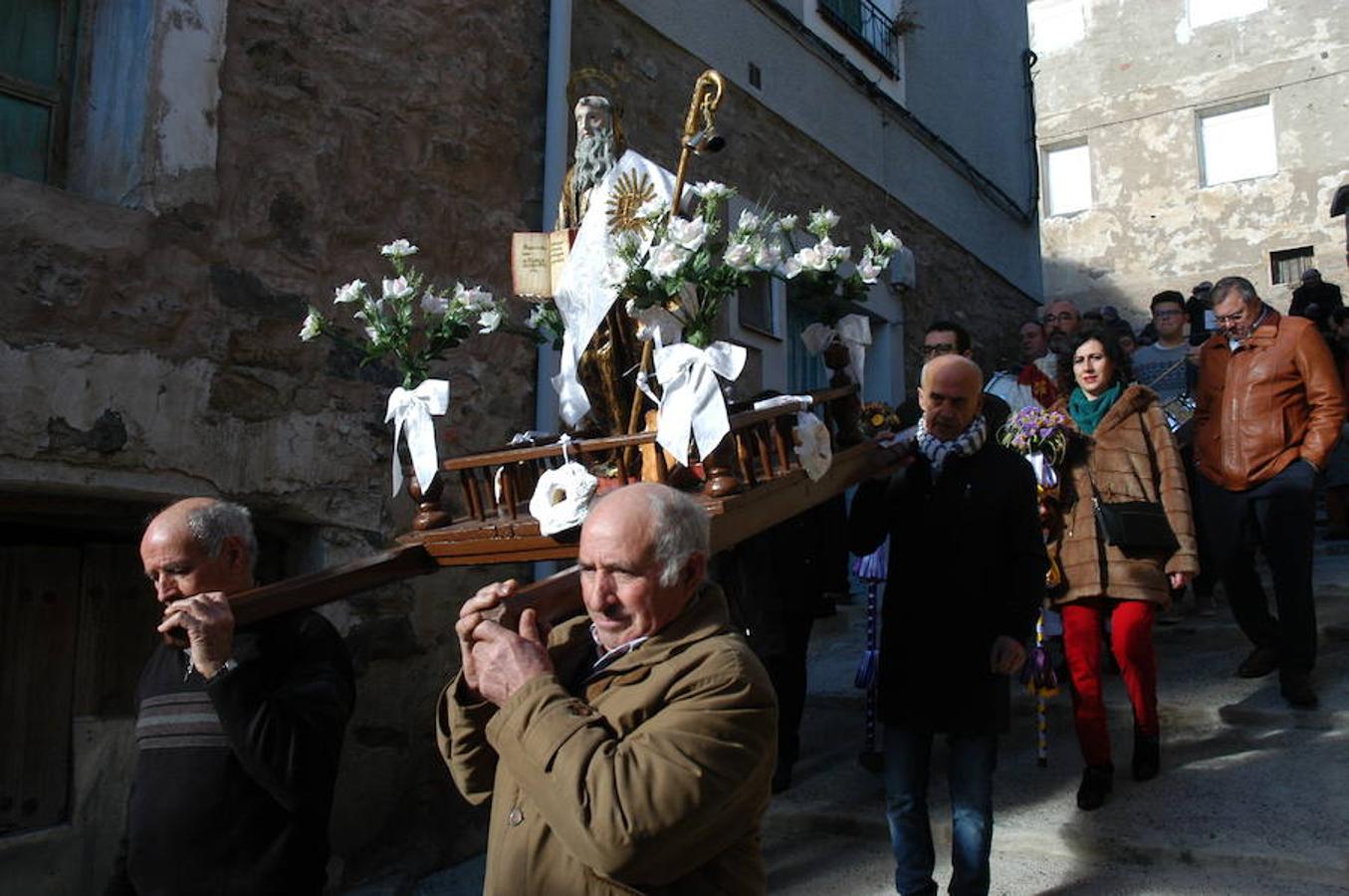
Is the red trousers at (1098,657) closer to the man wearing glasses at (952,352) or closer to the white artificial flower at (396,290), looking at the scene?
the man wearing glasses at (952,352)

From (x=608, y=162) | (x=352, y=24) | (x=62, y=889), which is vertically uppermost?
(x=352, y=24)

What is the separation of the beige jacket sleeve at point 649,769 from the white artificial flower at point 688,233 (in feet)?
3.57

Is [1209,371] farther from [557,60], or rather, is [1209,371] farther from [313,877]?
[313,877]

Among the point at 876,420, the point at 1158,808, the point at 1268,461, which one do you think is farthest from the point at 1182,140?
the point at 876,420

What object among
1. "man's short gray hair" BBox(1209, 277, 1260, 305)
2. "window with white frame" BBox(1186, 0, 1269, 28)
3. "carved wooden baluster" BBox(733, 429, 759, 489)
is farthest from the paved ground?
"window with white frame" BBox(1186, 0, 1269, 28)

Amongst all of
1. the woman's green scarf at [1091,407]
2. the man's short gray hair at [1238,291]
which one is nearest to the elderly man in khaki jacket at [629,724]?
the woman's green scarf at [1091,407]

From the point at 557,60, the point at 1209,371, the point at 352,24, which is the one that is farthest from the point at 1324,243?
the point at 352,24

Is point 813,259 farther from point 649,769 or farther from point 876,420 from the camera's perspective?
point 649,769

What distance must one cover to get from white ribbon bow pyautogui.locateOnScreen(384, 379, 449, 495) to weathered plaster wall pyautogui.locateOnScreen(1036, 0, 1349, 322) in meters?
A: 15.8

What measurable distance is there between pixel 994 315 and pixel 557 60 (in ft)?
19.5

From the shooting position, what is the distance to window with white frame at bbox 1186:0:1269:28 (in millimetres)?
16359

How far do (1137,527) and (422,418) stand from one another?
95.1 inches

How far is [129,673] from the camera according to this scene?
394 cm

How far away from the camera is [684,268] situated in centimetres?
251
